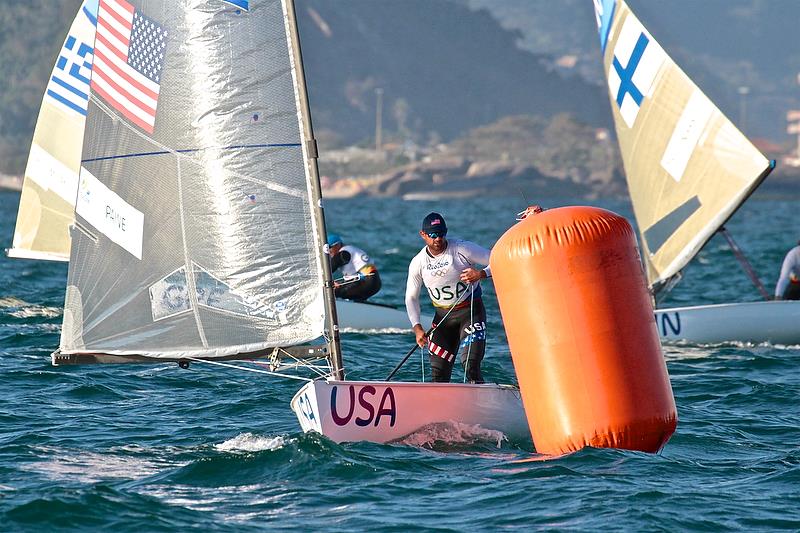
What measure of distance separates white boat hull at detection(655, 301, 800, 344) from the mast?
7703mm

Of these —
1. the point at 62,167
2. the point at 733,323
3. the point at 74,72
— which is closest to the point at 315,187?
the point at 733,323

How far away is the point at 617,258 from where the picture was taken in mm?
8898

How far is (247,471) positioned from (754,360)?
8.10 meters

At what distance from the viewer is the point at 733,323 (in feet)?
54.2

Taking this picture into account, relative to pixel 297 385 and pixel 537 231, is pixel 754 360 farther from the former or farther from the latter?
pixel 537 231

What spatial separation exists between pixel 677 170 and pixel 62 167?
8.91 meters

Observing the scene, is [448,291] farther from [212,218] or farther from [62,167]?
[62,167]

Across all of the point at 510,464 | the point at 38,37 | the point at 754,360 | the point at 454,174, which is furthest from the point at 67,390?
the point at 454,174

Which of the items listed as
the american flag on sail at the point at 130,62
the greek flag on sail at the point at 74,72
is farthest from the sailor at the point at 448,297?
the greek flag on sail at the point at 74,72

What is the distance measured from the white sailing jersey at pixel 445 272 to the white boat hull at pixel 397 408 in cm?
98

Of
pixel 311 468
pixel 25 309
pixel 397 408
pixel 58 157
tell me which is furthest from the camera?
pixel 58 157

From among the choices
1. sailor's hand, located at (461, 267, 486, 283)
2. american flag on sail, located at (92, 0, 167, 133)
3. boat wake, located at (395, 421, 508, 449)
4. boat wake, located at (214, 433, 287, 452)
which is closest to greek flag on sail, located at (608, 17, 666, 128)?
sailor's hand, located at (461, 267, 486, 283)

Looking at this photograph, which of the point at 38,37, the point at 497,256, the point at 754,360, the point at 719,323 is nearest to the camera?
the point at 497,256

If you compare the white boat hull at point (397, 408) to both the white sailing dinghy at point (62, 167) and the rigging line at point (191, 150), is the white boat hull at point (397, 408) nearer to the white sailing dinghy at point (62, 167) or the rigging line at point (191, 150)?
the rigging line at point (191, 150)
